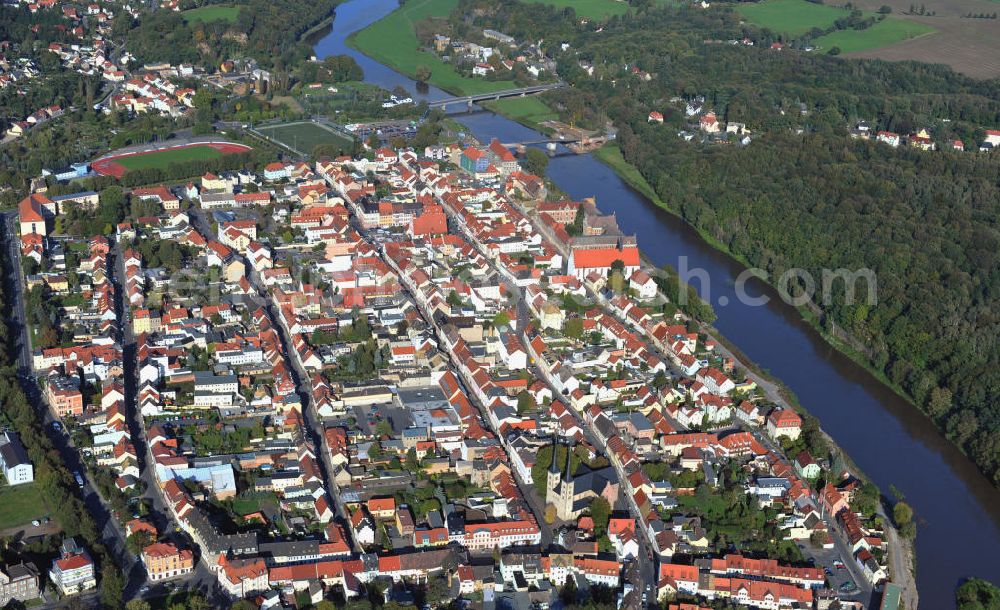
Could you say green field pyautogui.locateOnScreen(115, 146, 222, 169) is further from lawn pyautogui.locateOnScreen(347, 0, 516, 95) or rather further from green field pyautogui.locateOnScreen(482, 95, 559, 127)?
lawn pyautogui.locateOnScreen(347, 0, 516, 95)

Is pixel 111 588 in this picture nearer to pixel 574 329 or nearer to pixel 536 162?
pixel 574 329

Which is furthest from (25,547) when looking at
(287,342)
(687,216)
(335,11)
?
(335,11)

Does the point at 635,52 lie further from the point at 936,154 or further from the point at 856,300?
the point at 856,300

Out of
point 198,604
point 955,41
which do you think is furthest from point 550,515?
point 955,41

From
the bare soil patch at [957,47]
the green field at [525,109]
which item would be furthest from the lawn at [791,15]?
the green field at [525,109]

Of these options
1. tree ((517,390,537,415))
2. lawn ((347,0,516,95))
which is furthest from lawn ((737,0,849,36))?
tree ((517,390,537,415))

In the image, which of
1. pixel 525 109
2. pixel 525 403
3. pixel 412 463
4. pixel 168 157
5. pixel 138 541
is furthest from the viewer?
pixel 525 109
